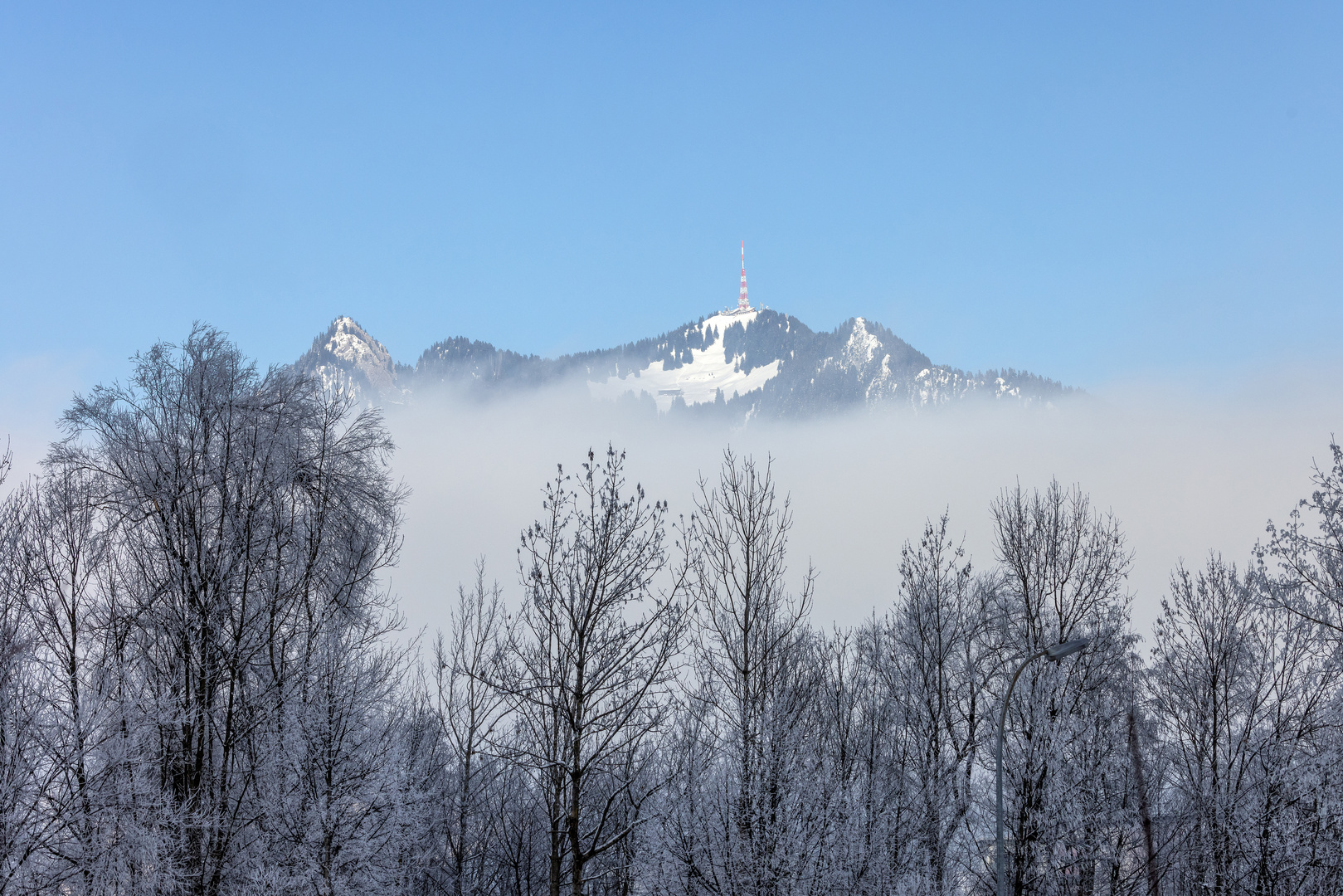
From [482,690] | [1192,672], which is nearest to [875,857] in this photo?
[1192,672]

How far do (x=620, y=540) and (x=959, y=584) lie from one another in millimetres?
14207

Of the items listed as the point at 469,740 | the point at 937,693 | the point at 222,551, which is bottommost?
the point at 469,740

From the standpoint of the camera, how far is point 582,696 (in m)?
13.3

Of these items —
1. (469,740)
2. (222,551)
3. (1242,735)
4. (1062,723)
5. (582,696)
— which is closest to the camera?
(582,696)

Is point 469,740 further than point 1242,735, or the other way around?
point 469,740

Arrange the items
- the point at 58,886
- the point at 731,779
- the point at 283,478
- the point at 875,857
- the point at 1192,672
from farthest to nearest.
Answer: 1. the point at 1192,672
2. the point at 875,857
3. the point at 283,478
4. the point at 731,779
5. the point at 58,886

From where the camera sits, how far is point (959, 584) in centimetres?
2498

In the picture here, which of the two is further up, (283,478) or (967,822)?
(283,478)

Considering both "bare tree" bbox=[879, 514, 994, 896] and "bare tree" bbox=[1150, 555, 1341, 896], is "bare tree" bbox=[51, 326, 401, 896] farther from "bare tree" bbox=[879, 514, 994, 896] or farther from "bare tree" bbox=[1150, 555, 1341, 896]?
"bare tree" bbox=[1150, 555, 1341, 896]

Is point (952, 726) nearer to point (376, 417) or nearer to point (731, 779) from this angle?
point (731, 779)

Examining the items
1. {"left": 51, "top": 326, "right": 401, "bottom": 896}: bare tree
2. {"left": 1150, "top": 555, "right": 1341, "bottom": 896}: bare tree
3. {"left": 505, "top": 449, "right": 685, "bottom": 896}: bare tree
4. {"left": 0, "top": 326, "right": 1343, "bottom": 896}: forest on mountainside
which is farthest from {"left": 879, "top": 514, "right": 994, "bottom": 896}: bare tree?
{"left": 51, "top": 326, "right": 401, "bottom": 896}: bare tree

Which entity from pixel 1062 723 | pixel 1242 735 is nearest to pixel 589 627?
pixel 1062 723

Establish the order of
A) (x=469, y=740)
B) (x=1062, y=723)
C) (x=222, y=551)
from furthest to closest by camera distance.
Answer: (x=469, y=740), (x=1062, y=723), (x=222, y=551)

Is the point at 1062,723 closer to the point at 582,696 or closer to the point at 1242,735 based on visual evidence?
the point at 1242,735
